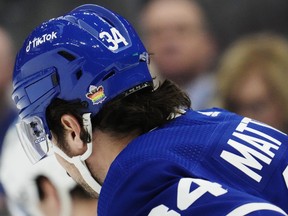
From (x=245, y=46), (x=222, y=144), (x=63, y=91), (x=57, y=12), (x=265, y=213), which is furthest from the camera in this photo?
(x=57, y=12)

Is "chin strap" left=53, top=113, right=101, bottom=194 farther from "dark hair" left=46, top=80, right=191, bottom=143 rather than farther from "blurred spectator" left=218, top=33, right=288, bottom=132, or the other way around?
"blurred spectator" left=218, top=33, right=288, bottom=132

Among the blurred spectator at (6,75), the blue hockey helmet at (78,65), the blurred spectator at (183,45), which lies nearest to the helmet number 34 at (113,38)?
the blue hockey helmet at (78,65)

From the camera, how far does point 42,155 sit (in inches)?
96.1

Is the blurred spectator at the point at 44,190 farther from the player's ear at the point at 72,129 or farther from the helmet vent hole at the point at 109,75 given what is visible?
the helmet vent hole at the point at 109,75

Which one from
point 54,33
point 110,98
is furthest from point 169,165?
point 54,33

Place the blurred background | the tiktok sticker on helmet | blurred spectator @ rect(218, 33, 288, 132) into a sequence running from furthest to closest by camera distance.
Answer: the blurred background, blurred spectator @ rect(218, 33, 288, 132), the tiktok sticker on helmet

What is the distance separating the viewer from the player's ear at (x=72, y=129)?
231 centimetres

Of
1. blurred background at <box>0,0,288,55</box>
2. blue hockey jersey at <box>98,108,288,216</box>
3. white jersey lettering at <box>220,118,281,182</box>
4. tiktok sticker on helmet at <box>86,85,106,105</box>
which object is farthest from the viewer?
blurred background at <box>0,0,288,55</box>

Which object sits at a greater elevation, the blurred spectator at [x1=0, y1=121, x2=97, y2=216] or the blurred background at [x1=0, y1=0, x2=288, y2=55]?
the blurred background at [x1=0, y1=0, x2=288, y2=55]

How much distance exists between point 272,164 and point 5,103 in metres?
2.51

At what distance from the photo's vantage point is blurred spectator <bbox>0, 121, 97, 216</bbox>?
11.6ft

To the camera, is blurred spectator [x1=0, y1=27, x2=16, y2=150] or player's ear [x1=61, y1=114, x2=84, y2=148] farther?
blurred spectator [x1=0, y1=27, x2=16, y2=150]

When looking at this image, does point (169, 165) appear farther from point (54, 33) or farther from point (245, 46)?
point (245, 46)

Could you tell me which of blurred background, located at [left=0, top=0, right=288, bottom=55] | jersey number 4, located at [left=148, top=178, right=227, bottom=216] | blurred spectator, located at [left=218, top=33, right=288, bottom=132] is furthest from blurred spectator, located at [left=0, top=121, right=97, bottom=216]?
jersey number 4, located at [left=148, top=178, right=227, bottom=216]
